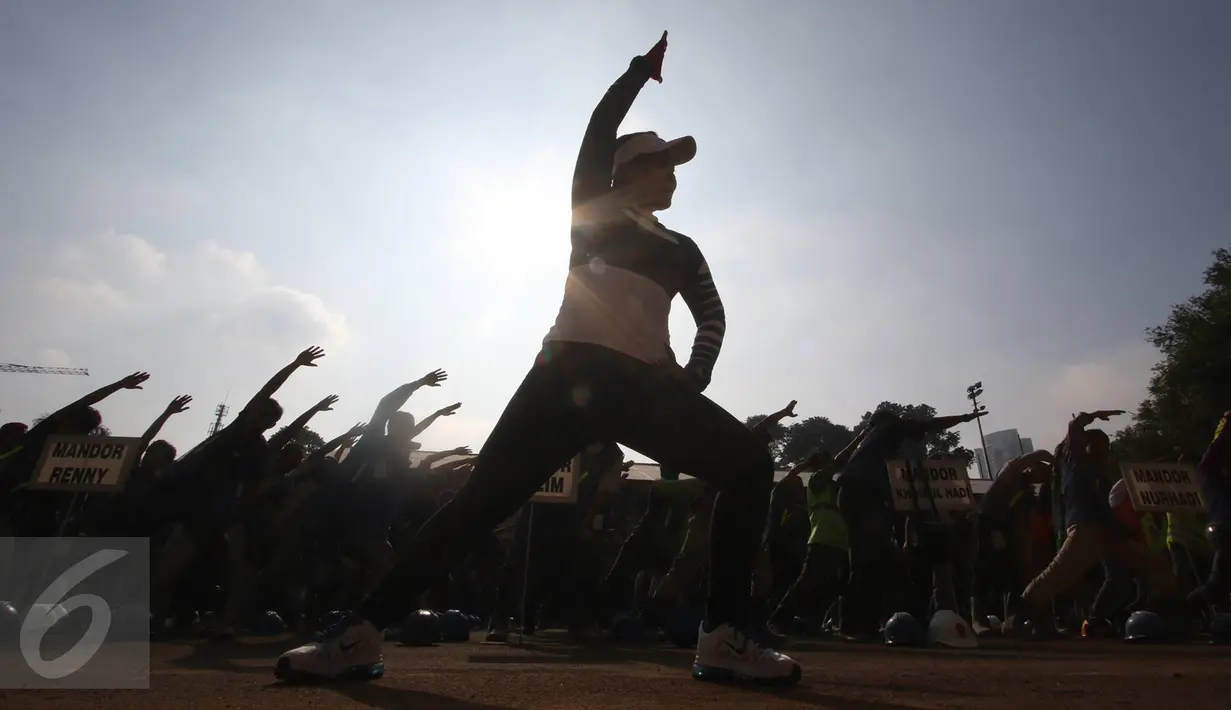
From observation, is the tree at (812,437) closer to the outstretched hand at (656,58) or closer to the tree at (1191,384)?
the tree at (1191,384)

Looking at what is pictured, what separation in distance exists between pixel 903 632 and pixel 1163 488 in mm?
4957

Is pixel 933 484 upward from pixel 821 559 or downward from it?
upward

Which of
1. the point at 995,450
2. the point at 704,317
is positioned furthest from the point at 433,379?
the point at 995,450

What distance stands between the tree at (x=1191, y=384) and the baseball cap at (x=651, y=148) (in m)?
34.9

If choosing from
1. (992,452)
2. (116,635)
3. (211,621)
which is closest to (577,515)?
(211,621)

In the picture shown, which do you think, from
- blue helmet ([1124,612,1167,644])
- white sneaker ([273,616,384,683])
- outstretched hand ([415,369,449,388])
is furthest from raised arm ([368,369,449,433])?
blue helmet ([1124,612,1167,644])

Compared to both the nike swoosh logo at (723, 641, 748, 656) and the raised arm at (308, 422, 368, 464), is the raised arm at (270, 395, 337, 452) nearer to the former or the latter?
the raised arm at (308, 422, 368, 464)

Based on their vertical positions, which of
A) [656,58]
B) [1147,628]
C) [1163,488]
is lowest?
[1147,628]

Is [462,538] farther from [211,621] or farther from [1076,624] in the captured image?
[1076,624]

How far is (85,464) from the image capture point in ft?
24.5

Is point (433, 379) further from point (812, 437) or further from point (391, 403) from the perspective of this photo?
point (812, 437)

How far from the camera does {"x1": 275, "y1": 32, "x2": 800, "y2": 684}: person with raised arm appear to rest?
300 centimetres

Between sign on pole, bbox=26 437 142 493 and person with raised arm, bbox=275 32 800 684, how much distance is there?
5.84 metres

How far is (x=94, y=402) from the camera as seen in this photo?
7887 millimetres
